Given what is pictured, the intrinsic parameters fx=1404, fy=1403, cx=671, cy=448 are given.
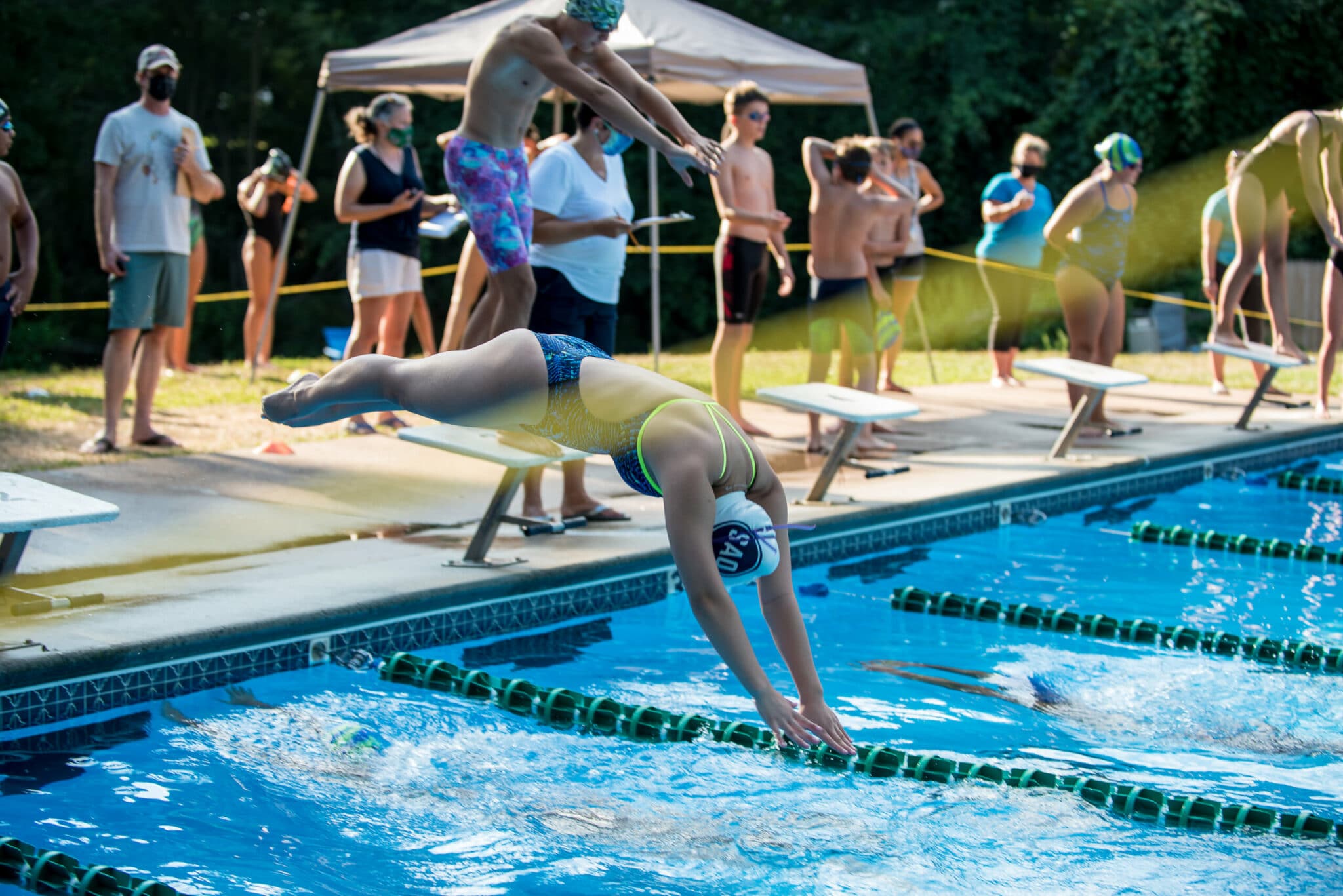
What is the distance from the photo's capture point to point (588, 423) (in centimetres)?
354

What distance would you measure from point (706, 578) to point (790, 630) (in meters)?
0.43

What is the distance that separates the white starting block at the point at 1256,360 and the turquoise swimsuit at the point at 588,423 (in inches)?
244

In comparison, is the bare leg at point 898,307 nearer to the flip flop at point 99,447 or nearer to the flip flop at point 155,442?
the flip flop at point 155,442

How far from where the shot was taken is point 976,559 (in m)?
6.71

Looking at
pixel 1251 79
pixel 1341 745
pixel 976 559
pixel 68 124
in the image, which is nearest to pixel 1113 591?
pixel 976 559

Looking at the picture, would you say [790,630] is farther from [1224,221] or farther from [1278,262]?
[1224,221]

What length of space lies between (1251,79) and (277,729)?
2004cm

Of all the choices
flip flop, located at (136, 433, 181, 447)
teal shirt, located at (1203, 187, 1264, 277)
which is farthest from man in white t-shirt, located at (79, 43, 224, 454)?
teal shirt, located at (1203, 187, 1264, 277)

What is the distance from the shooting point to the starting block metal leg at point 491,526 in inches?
207

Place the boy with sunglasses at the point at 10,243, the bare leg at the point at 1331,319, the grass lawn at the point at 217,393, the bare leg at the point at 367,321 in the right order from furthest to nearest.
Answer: the bare leg at the point at 1331,319 → the bare leg at the point at 367,321 → the grass lawn at the point at 217,393 → the boy with sunglasses at the point at 10,243

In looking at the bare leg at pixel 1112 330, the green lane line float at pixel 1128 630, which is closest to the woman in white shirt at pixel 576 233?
the green lane line float at pixel 1128 630

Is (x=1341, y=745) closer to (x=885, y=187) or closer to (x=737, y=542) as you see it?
(x=737, y=542)

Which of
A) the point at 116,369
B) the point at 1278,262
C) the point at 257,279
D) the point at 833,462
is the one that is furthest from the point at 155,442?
the point at 1278,262

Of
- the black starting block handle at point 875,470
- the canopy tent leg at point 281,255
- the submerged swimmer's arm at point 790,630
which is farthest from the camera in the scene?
the canopy tent leg at point 281,255
